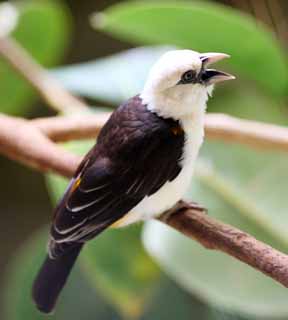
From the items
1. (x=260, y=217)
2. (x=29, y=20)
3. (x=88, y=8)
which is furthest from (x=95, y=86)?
(x=88, y=8)

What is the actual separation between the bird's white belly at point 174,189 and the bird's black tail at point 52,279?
0.19ft

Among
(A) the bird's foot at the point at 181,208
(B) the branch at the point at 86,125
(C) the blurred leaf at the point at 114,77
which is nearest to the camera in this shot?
(A) the bird's foot at the point at 181,208

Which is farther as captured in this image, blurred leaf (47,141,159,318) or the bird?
blurred leaf (47,141,159,318)

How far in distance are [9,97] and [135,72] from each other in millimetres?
254

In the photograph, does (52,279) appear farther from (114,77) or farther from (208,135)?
(114,77)

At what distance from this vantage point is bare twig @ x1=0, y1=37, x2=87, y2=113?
3.18 feet

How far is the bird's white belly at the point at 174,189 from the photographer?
65cm

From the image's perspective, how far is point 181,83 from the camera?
61 cm

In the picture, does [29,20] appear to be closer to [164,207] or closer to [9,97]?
[9,97]

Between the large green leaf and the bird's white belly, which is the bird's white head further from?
the large green leaf

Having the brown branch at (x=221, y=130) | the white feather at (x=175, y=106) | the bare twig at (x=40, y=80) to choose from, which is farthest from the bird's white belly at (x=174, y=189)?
the bare twig at (x=40, y=80)

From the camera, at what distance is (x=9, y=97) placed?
121 centimetres

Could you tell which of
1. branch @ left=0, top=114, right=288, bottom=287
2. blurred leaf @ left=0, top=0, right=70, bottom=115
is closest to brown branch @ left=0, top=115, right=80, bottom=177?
branch @ left=0, top=114, right=288, bottom=287

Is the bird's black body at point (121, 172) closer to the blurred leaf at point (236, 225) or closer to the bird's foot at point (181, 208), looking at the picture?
the bird's foot at point (181, 208)
